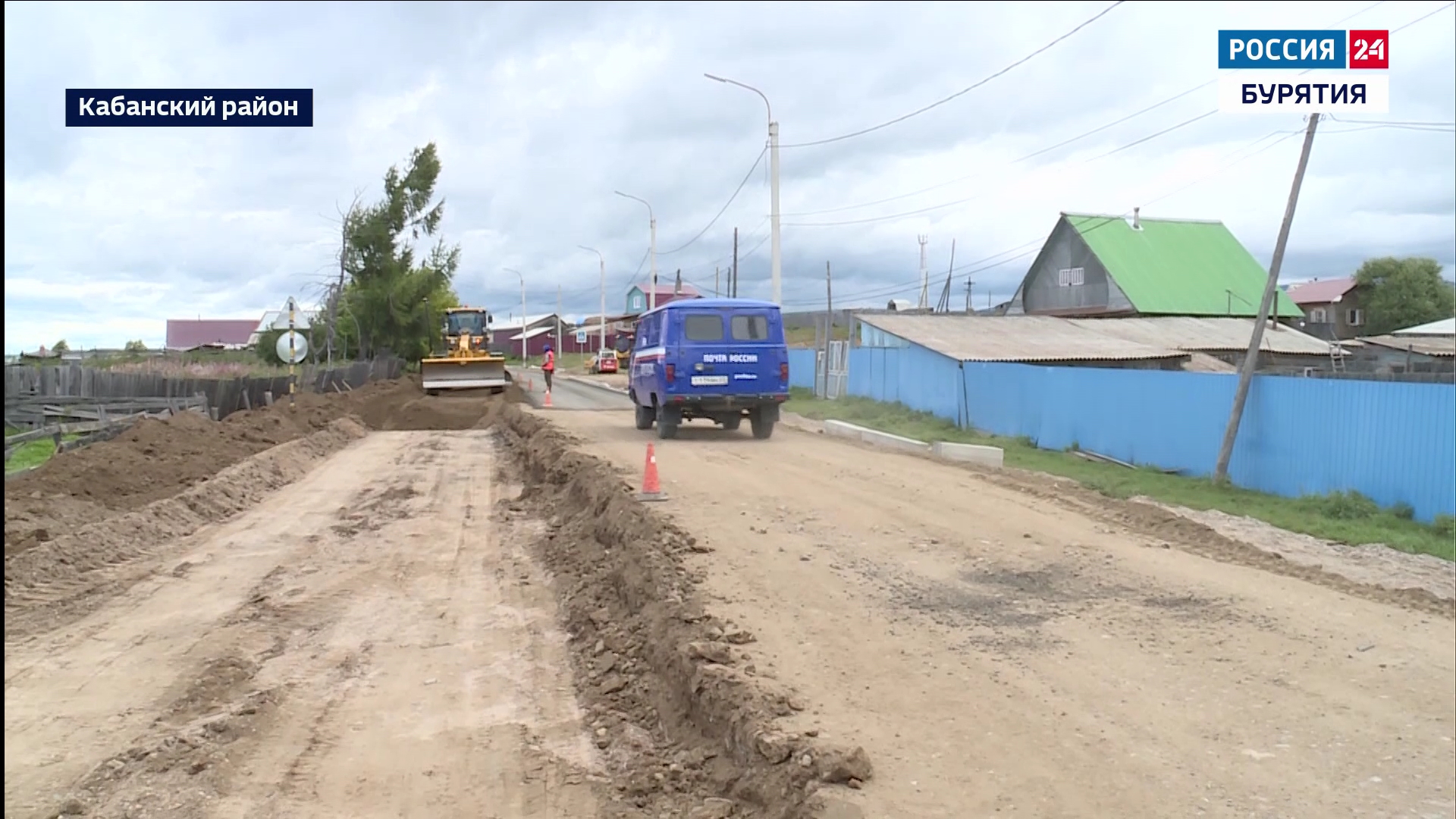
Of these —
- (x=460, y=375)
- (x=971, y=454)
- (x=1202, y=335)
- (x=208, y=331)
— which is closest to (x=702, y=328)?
(x=971, y=454)

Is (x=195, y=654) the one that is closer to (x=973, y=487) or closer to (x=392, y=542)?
(x=392, y=542)

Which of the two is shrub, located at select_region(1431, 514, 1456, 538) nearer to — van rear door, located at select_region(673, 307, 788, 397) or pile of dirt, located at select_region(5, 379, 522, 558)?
van rear door, located at select_region(673, 307, 788, 397)

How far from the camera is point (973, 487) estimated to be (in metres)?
13.1

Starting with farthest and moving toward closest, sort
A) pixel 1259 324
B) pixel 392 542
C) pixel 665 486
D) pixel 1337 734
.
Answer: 1. pixel 1259 324
2. pixel 665 486
3. pixel 392 542
4. pixel 1337 734

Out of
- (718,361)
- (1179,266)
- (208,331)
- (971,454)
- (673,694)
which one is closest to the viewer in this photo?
(673,694)

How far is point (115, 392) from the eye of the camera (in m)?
19.8

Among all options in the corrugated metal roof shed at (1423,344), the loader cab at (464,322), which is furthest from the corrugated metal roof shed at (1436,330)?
the loader cab at (464,322)

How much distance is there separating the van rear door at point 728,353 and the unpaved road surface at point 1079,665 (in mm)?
7150

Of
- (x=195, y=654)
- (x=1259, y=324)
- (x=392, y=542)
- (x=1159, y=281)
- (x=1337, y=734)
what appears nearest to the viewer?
(x=1337, y=734)

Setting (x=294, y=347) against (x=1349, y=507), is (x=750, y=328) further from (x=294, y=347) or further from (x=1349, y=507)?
(x=1349, y=507)

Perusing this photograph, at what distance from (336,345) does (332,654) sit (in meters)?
42.1

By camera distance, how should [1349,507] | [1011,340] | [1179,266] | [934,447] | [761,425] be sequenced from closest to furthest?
1. [1349,507]
2. [934,447]
3. [761,425]
4. [1011,340]
5. [1179,266]

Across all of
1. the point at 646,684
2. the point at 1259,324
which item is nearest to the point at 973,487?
the point at 1259,324

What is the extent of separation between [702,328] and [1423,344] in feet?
92.5
